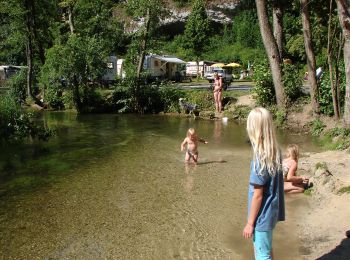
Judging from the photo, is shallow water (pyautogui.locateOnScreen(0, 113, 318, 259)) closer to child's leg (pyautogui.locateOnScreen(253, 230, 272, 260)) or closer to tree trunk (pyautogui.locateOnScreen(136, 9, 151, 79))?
child's leg (pyautogui.locateOnScreen(253, 230, 272, 260))

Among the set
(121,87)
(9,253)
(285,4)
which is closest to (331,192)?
(9,253)

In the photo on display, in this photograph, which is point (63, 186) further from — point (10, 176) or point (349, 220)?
point (349, 220)

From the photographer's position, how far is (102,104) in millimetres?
30344

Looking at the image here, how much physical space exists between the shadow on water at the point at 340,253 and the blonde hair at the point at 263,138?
245cm

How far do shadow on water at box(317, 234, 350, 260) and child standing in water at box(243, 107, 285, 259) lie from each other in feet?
6.23

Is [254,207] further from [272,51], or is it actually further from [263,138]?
[272,51]

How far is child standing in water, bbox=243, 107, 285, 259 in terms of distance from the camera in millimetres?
4367

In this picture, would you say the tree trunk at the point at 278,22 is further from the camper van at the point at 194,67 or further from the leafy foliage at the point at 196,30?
the leafy foliage at the point at 196,30

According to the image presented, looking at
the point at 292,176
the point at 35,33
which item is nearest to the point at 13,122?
the point at 292,176

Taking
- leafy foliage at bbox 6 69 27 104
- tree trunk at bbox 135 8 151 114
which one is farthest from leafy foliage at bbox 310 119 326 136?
leafy foliage at bbox 6 69 27 104

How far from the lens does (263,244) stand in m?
4.64

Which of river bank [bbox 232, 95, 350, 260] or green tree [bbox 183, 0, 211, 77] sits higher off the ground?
green tree [bbox 183, 0, 211, 77]

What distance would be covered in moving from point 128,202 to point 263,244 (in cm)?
535

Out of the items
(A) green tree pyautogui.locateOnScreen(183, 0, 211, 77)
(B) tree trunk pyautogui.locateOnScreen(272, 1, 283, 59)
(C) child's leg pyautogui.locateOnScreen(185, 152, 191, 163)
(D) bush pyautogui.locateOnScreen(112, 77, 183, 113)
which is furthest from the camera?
(A) green tree pyautogui.locateOnScreen(183, 0, 211, 77)
